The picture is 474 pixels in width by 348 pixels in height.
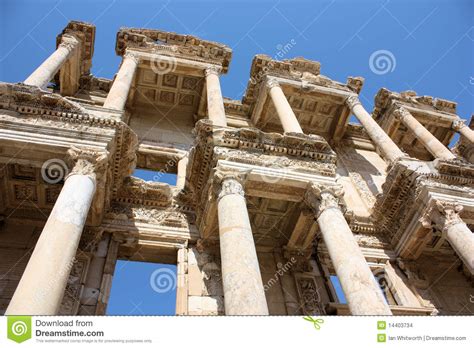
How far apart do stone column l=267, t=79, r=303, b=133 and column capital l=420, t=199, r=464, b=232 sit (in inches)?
204

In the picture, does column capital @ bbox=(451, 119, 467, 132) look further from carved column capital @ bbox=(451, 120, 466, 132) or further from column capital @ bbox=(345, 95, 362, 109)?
column capital @ bbox=(345, 95, 362, 109)

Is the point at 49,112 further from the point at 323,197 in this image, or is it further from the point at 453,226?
the point at 453,226

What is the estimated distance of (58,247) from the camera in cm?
754

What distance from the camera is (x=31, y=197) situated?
12203 millimetres

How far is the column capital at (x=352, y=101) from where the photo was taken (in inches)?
775

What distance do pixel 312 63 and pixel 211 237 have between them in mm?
13095

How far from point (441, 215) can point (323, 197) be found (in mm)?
4718

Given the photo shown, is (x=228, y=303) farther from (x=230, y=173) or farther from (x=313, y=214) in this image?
(x=313, y=214)

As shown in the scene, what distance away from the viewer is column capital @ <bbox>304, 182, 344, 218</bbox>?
1075 cm

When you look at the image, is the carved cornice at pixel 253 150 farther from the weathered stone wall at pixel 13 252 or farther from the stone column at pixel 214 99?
the weathered stone wall at pixel 13 252

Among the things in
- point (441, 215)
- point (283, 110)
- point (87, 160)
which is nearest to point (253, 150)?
point (283, 110)

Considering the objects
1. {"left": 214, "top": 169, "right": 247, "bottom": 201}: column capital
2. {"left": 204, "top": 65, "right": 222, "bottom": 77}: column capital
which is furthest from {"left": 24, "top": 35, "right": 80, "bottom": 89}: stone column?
{"left": 214, "top": 169, "right": 247, "bottom": 201}: column capital
